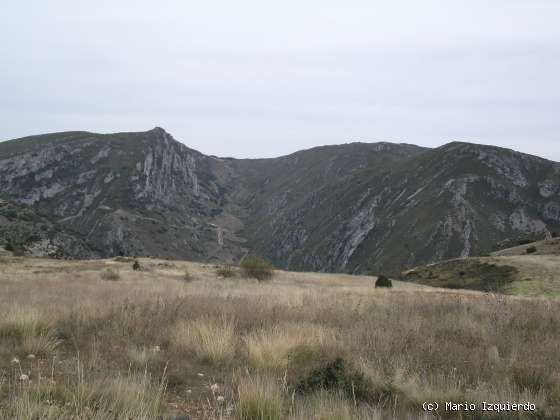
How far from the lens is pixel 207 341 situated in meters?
6.58

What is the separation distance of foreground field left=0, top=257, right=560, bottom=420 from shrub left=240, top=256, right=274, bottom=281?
95.9ft

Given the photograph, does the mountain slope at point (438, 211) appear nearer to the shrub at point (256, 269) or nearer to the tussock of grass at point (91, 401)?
the shrub at point (256, 269)

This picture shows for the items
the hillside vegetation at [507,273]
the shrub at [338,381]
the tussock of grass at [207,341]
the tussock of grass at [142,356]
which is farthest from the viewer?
the hillside vegetation at [507,273]

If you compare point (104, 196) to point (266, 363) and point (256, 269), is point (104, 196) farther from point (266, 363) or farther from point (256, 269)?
point (266, 363)

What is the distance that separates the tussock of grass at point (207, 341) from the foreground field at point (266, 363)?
0.02 meters

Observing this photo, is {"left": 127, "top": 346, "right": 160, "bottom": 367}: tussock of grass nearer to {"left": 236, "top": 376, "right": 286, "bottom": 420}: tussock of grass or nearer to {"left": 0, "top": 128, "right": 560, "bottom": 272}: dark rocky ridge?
{"left": 236, "top": 376, "right": 286, "bottom": 420}: tussock of grass

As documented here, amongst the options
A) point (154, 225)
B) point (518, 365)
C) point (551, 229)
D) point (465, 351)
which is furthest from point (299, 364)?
point (154, 225)

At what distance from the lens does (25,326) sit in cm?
707

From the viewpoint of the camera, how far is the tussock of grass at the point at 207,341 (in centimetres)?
633

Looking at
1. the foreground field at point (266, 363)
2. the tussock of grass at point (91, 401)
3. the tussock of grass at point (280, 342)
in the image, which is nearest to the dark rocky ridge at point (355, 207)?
the foreground field at point (266, 363)

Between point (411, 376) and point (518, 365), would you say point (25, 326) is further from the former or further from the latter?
point (518, 365)

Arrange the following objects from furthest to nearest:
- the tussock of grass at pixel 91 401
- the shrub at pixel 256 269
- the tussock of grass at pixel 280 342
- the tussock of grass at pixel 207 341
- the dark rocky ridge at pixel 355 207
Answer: the dark rocky ridge at pixel 355 207
the shrub at pixel 256 269
the tussock of grass at pixel 207 341
the tussock of grass at pixel 280 342
the tussock of grass at pixel 91 401

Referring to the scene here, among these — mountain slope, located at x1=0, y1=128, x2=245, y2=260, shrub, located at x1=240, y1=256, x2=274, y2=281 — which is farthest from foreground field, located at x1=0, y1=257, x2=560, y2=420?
mountain slope, located at x1=0, y1=128, x2=245, y2=260

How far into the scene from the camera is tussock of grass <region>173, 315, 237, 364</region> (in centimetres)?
633
